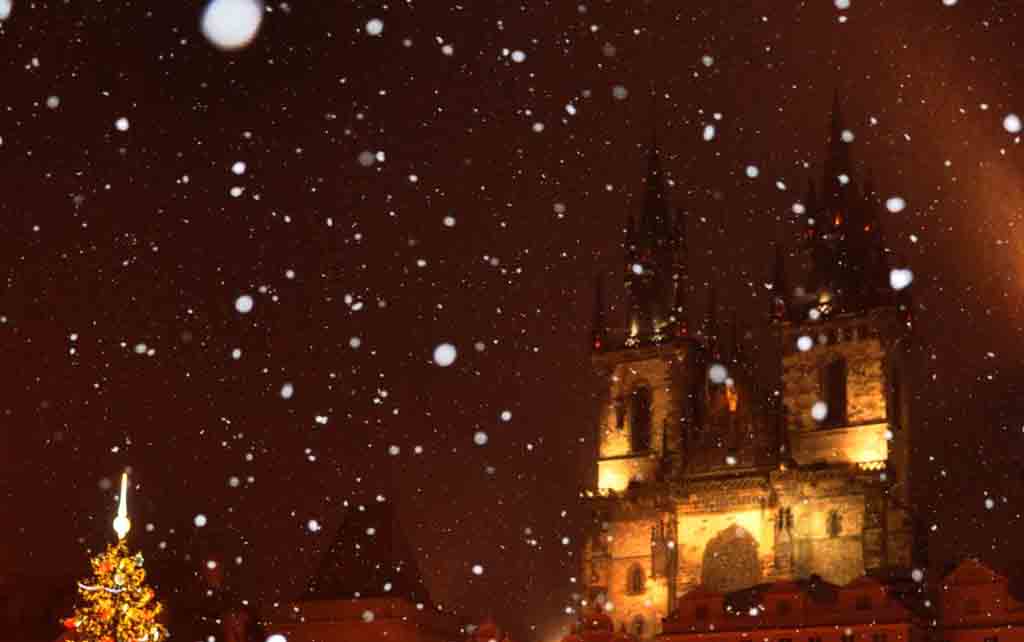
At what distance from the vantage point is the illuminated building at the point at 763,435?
61250 mm

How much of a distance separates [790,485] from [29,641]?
3176cm

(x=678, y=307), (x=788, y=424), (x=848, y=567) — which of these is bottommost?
(x=848, y=567)

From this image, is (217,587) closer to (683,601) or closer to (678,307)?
(683,601)

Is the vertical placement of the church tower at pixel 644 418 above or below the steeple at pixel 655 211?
below

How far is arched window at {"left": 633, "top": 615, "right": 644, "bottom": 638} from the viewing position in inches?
2486

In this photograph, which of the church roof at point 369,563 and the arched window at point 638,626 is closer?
the arched window at point 638,626

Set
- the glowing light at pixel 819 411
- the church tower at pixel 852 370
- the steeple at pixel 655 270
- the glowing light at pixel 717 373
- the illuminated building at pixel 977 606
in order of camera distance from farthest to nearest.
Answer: the steeple at pixel 655 270 → the glowing light at pixel 717 373 → the glowing light at pixel 819 411 → the church tower at pixel 852 370 → the illuminated building at pixel 977 606

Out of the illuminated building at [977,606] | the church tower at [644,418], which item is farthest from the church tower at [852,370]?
the illuminated building at [977,606]

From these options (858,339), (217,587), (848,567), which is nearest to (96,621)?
(217,587)

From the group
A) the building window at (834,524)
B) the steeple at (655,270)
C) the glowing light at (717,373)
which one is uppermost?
the steeple at (655,270)

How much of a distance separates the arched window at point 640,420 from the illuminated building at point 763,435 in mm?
82

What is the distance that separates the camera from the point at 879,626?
50.1 m

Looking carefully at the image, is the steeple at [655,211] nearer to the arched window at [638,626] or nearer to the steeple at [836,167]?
the steeple at [836,167]

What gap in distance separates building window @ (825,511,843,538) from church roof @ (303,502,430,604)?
59.7ft
